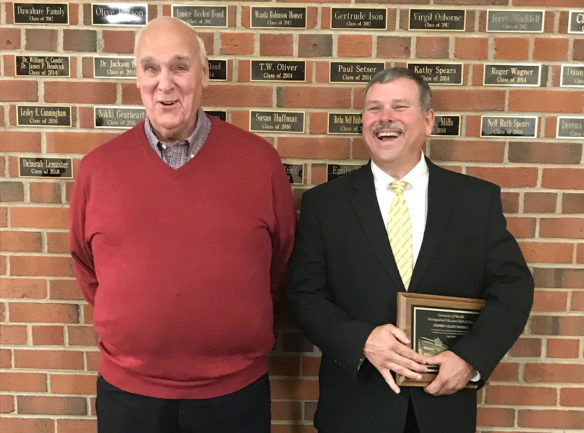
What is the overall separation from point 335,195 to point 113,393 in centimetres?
102

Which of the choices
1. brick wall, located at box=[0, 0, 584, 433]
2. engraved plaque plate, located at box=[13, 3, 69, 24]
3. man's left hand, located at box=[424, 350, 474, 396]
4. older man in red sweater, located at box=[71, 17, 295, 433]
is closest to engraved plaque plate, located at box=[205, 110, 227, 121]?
brick wall, located at box=[0, 0, 584, 433]

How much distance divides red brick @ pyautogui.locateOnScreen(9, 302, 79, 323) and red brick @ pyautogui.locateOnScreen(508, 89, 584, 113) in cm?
199

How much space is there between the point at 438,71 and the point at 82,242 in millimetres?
1504

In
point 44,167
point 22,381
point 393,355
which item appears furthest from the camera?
point 22,381

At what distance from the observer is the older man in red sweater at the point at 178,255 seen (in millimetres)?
1625

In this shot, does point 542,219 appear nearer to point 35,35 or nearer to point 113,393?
point 113,393

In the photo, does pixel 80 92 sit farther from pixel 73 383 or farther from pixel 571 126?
pixel 571 126

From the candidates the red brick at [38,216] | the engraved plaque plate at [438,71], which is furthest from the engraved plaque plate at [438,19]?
the red brick at [38,216]

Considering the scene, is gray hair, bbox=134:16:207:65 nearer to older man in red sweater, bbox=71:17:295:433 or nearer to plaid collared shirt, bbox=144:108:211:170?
older man in red sweater, bbox=71:17:295:433

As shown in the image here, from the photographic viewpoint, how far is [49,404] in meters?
2.21

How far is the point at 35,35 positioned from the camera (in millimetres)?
2033

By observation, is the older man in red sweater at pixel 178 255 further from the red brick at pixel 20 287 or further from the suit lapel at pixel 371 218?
the red brick at pixel 20 287

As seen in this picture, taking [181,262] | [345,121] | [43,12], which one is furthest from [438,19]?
[43,12]

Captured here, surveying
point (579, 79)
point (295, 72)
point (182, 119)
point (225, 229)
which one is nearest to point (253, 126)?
point (295, 72)
